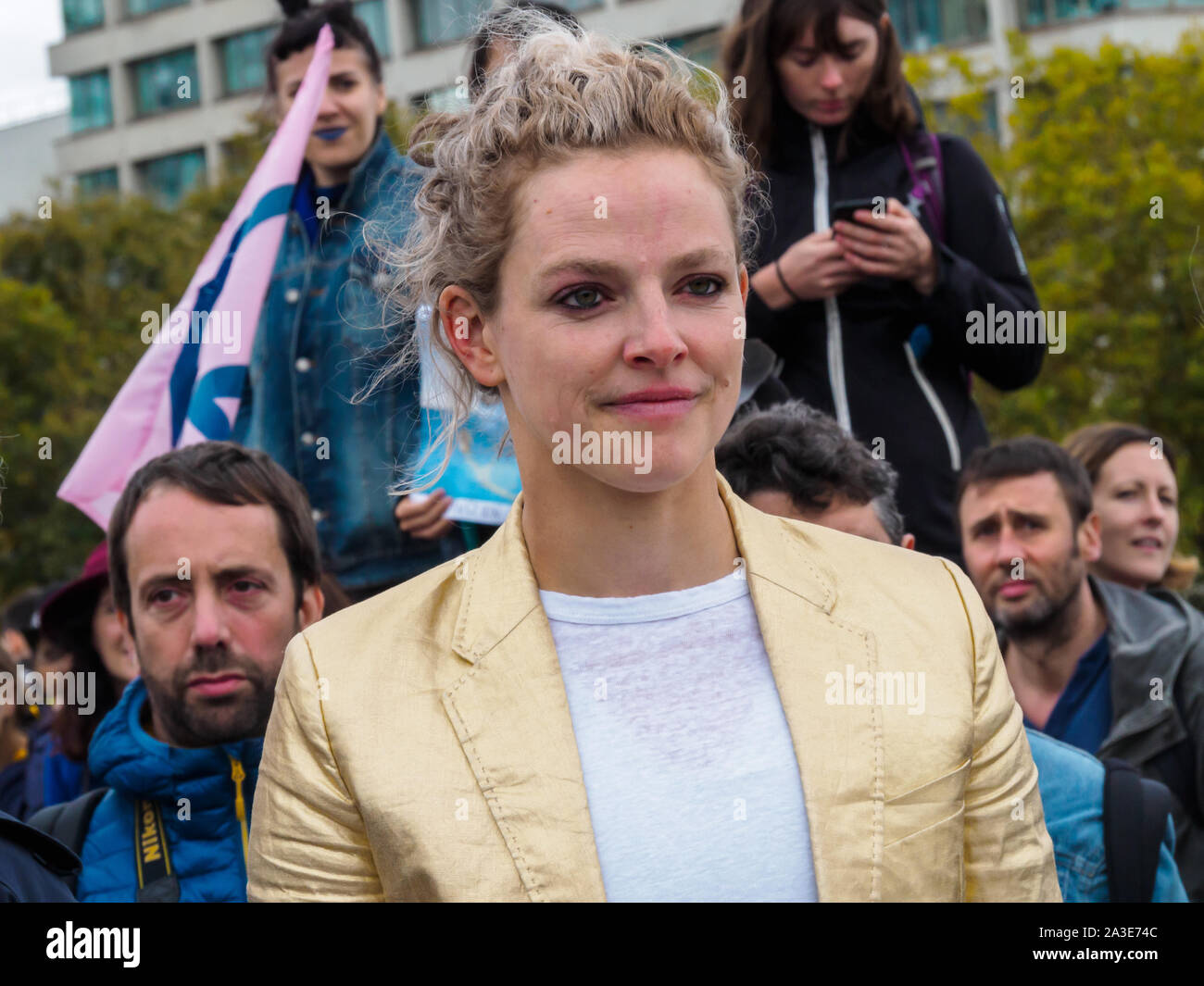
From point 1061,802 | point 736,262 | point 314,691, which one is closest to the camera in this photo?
point 314,691

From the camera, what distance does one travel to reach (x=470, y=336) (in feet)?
9.17

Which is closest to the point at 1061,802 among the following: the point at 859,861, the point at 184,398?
the point at 859,861

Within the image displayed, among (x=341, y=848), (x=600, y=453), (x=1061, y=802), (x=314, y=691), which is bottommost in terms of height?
(x=1061, y=802)

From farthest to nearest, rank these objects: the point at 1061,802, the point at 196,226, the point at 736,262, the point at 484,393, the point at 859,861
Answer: the point at 196,226
the point at 1061,802
the point at 484,393
the point at 736,262
the point at 859,861

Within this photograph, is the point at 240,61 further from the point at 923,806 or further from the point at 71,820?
the point at 923,806

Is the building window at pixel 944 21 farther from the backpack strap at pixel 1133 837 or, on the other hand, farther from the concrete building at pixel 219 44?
the backpack strap at pixel 1133 837

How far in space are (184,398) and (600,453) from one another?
2877mm

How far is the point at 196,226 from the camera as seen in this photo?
30.3 metres

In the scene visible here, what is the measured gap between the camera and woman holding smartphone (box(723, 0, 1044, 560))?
14.8 ft

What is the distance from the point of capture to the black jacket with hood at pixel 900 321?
4566mm

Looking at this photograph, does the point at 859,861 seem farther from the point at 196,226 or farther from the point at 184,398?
the point at 196,226

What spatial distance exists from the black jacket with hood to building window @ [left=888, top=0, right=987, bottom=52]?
38.0 m

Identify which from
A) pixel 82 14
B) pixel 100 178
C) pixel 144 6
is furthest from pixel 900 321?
pixel 82 14

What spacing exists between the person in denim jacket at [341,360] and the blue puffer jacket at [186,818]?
40.0 inches
